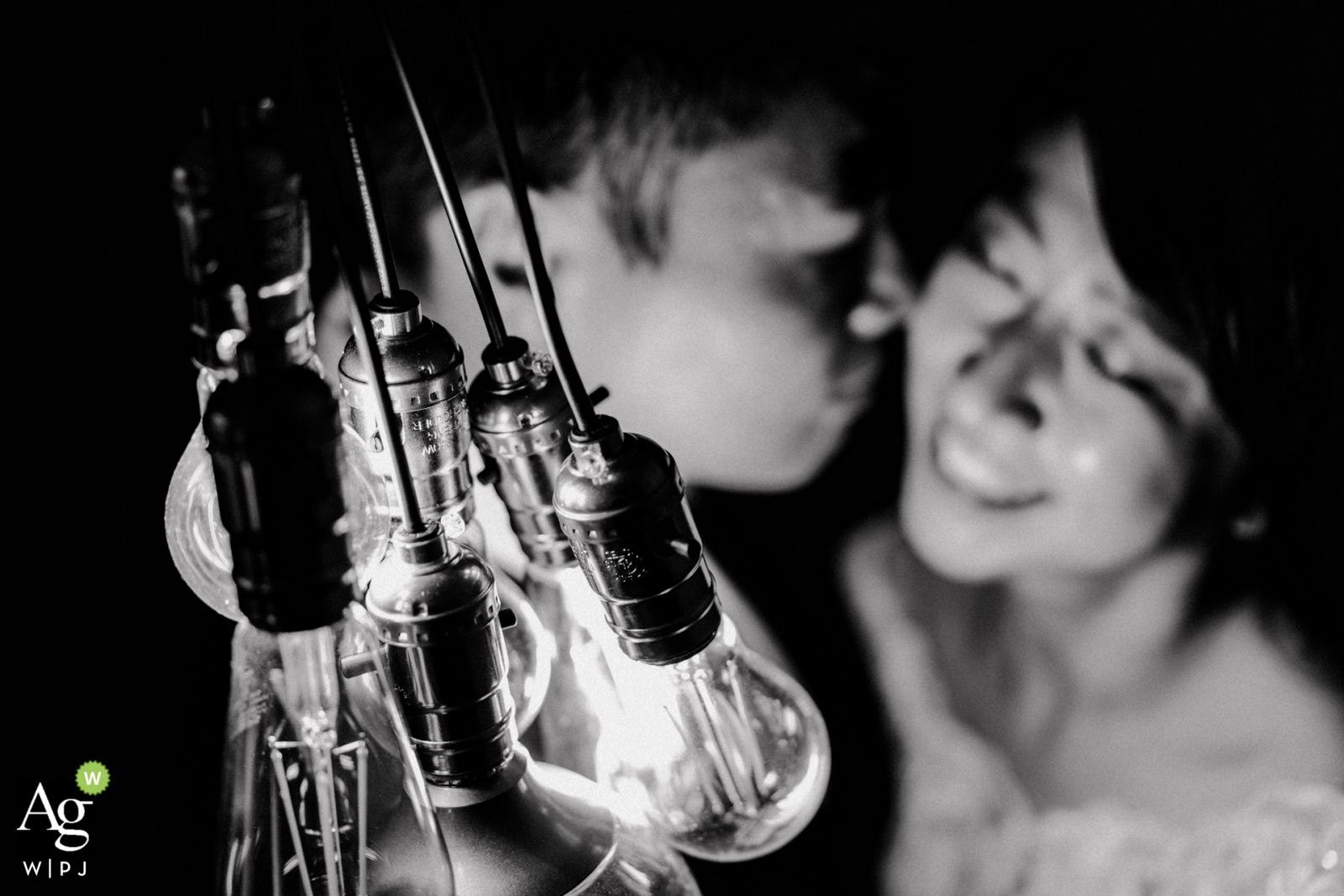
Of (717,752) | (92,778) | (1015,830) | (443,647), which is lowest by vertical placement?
(1015,830)

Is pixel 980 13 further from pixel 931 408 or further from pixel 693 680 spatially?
pixel 693 680

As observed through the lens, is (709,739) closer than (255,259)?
No

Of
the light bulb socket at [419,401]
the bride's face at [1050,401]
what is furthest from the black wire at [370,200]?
the bride's face at [1050,401]

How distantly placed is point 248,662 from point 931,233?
1.81ft

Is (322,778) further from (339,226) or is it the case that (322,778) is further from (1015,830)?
(1015,830)

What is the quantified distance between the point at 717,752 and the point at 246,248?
1.05 ft

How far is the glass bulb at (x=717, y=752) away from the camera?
59 centimetres

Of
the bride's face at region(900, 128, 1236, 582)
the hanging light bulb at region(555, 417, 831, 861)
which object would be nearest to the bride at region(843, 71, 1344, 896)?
the bride's face at region(900, 128, 1236, 582)

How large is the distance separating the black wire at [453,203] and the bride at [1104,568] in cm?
42

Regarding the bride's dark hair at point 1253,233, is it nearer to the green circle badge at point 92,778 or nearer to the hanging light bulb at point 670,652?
the hanging light bulb at point 670,652

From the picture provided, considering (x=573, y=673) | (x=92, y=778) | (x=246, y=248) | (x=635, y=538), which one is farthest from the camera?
(x=92, y=778)

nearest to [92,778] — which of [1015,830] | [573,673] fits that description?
[573,673]

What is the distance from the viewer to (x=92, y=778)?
36.1 inches

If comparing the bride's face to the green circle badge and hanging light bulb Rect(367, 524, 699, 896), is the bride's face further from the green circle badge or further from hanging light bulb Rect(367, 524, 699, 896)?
the green circle badge
